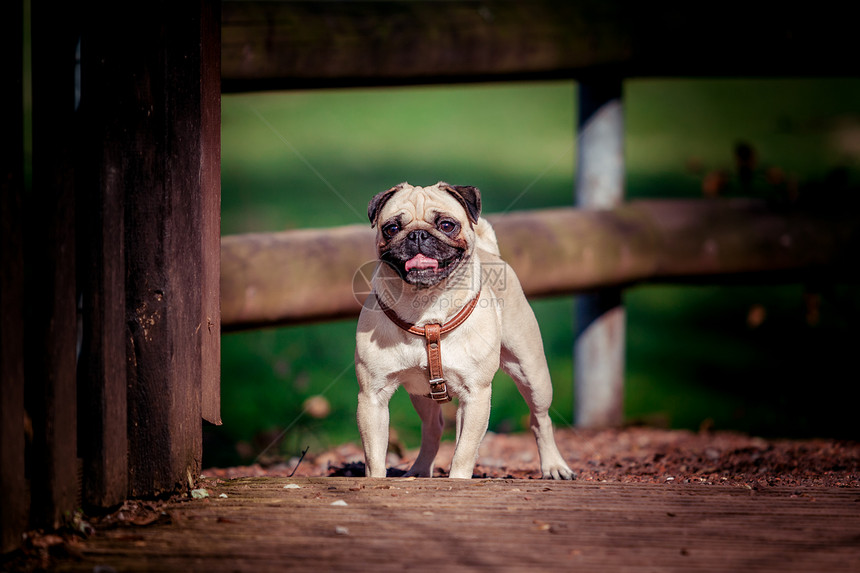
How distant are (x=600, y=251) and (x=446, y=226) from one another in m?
2.91

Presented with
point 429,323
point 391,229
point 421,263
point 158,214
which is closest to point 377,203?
point 391,229

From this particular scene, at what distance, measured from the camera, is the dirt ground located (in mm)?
4746

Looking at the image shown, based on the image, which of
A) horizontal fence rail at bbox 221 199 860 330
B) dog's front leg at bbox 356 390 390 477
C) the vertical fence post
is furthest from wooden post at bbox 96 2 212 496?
the vertical fence post

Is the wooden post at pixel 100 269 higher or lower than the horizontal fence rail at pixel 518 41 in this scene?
lower

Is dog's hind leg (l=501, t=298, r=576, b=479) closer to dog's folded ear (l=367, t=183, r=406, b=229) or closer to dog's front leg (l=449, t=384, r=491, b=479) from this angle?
dog's front leg (l=449, t=384, r=491, b=479)

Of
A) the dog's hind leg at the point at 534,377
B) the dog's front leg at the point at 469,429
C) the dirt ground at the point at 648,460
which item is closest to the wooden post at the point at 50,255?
the dog's front leg at the point at 469,429

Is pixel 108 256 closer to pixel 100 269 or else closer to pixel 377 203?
pixel 100 269

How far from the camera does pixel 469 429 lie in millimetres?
4027

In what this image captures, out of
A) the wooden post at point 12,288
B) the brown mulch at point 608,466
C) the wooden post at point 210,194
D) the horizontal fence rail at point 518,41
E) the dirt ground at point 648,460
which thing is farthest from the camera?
the horizontal fence rail at point 518,41

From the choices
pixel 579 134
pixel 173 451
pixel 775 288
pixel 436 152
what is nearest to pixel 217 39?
pixel 173 451

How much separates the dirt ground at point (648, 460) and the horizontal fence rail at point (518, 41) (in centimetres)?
251

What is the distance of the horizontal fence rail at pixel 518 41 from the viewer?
218 inches

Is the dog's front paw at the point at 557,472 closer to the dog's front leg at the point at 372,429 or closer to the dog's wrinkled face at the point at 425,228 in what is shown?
the dog's front leg at the point at 372,429

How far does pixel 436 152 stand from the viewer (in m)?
16.0
